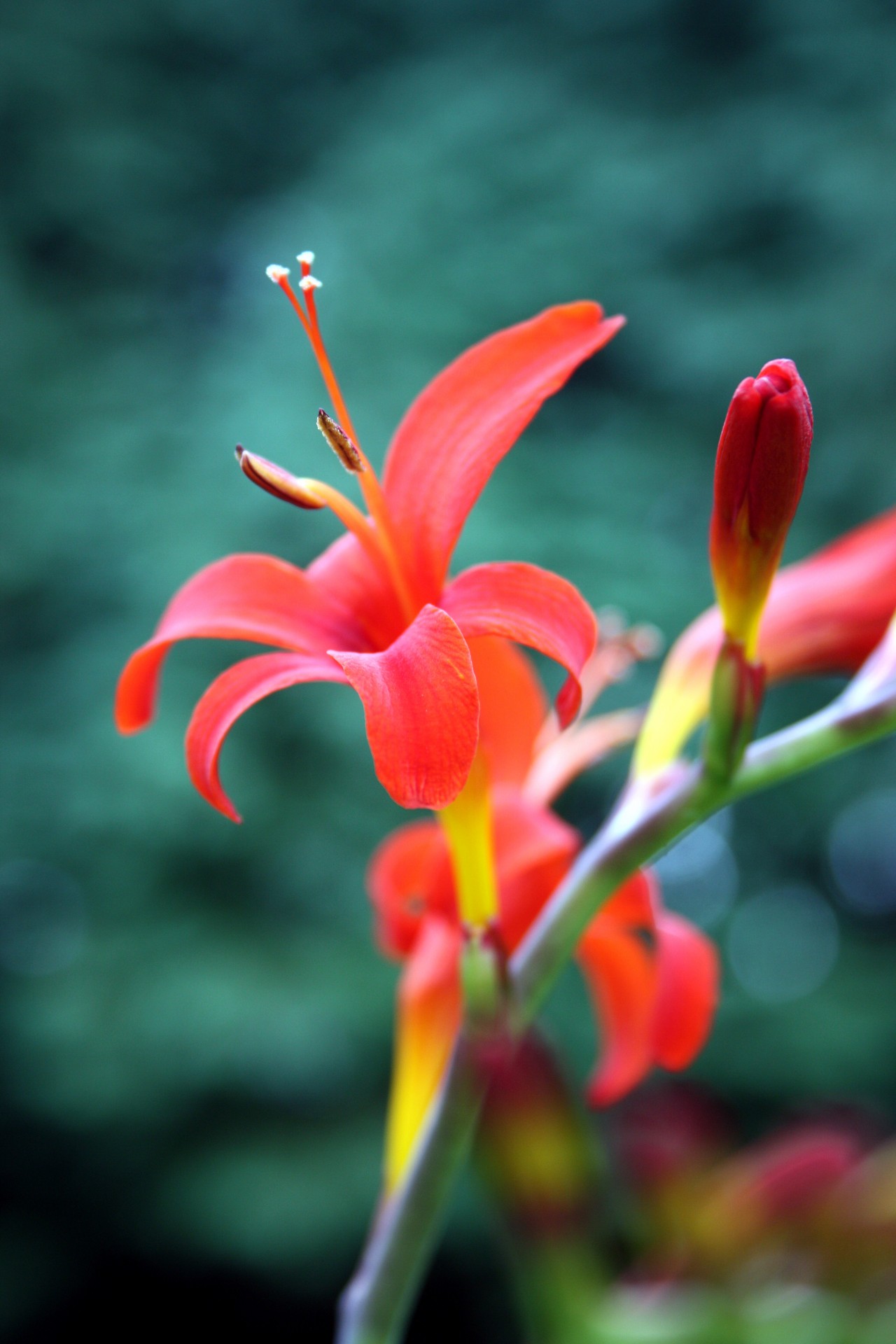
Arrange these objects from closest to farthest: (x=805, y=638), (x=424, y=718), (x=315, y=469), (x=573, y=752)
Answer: (x=424, y=718)
(x=805, y=638)
(x=573, y=752)
(x=315, y=469)

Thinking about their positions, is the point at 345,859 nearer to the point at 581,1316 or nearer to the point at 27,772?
the point at 27,772

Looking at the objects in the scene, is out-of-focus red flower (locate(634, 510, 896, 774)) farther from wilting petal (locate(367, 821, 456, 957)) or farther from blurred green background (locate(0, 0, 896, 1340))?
blurred green background (locate(0, 0, 896, 1340))

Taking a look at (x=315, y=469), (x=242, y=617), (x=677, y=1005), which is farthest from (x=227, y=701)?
(x=315, y=469)

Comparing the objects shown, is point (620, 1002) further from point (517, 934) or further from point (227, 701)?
point (227, 701)

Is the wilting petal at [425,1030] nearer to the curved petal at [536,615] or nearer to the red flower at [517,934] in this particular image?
the red flower at [517,934]

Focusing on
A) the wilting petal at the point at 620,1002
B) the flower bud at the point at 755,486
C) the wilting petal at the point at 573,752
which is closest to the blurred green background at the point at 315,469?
the wilting petal at the point at 573,752
